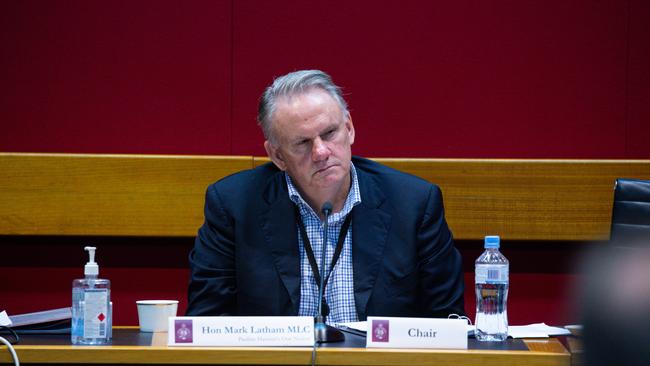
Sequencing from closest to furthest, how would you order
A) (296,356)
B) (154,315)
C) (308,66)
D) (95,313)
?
(296,356), (95,313), (154,315), (308,66)

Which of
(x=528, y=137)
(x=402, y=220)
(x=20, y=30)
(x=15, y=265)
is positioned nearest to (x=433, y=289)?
(x=402, y=220)

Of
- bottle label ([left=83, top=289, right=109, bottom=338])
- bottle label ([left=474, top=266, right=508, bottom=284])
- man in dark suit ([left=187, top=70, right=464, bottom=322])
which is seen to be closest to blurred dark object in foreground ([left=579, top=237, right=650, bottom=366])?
bottle label ([left=83, top=289, right=109, bottom=338])

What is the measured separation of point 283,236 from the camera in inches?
92.4

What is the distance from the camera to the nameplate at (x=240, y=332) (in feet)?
Answer: 5.28

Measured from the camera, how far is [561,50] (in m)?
3.23

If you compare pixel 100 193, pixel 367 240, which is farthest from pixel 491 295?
pixel 100 193

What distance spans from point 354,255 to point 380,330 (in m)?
0.70

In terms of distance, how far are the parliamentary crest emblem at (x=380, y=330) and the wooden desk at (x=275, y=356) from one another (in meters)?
0.04

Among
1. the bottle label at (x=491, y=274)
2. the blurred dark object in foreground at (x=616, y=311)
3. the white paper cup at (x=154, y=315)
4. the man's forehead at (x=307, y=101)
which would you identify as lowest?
the white paper cup at (x=154, y=315)

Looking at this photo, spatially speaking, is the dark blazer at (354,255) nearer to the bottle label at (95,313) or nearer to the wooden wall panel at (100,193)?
the bottle label at (95,313)

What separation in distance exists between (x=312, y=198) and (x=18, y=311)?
1.48 metres

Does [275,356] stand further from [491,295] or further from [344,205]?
[344,205]

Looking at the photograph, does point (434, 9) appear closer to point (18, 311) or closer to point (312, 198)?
point (312, 198)

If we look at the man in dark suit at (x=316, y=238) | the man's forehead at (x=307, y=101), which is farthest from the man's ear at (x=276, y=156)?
the man's forehead at (x=307, y=101)
